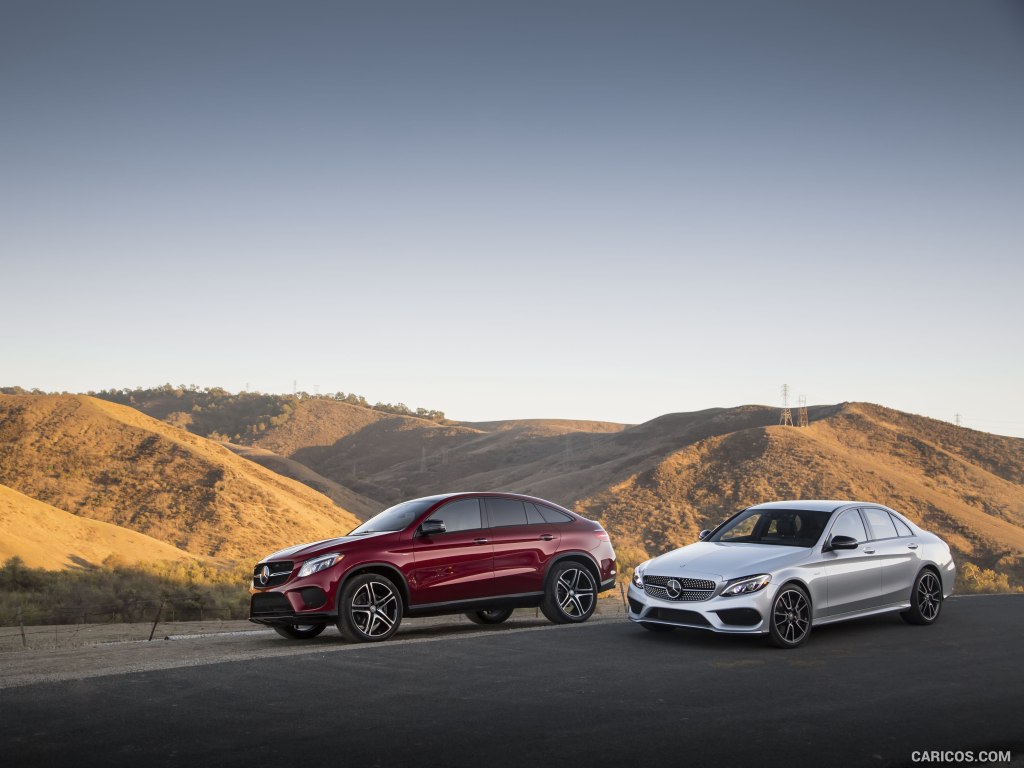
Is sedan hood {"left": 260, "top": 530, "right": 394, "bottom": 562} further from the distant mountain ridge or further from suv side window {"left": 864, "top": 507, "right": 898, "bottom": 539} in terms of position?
the distant mountain ridge

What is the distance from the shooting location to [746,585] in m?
10.3

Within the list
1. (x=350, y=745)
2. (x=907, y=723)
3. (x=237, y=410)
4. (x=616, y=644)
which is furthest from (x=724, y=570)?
(x=237, y=410)

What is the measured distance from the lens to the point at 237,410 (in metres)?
116

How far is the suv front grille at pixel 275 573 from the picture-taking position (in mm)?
11039

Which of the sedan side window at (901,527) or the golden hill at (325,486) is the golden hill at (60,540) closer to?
the sedan side window at (901,527)

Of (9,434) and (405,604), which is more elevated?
(9,434)

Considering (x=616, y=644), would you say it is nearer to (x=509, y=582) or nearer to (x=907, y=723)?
(x=509, y=582)

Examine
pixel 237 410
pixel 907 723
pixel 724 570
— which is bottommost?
pixel 907 723

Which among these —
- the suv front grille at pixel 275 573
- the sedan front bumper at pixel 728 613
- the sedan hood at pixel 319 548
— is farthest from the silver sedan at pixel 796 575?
the suv front grille at pixel 275 573

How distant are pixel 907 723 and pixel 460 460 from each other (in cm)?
8883

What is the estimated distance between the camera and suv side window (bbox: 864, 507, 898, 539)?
1203 centimetres

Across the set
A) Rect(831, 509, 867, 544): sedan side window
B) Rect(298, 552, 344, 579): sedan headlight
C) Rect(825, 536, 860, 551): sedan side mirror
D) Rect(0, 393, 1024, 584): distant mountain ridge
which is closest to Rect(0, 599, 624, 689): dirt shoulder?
Rect(298, 552, 344, 579): sedan headlight

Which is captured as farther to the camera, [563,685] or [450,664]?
[450,664]

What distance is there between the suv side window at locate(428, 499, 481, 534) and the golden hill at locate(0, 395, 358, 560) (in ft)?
98.9
